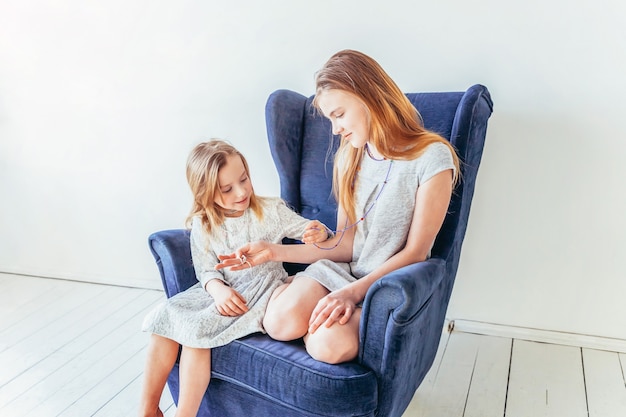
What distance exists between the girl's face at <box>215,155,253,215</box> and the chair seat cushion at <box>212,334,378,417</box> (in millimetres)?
383

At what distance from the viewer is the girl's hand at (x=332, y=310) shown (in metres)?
1.43

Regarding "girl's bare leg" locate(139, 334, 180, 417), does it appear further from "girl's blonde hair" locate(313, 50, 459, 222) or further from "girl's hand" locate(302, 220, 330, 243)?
"girl's blonde hair" locate(313, 50, 459, 222)

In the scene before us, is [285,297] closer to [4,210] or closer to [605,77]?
[605,77]

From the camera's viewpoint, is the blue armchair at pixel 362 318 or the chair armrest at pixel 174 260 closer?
the blue armchair at pixel 362 318

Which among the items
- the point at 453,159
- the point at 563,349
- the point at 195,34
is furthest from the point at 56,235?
the point at 563,349

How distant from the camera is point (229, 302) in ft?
5.14

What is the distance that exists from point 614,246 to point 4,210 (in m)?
2.79

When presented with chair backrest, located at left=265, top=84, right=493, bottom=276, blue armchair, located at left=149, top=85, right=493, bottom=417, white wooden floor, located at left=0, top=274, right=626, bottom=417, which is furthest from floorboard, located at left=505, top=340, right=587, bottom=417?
chair backrest, located at left=265, top=84, right=493, bottom=276

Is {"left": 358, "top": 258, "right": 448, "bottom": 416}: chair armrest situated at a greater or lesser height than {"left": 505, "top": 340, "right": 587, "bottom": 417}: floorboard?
greater

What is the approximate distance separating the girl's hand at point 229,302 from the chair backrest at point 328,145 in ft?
1.52

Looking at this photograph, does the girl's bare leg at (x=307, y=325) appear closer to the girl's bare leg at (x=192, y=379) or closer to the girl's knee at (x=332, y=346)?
the girl's knee at (x=332, y=346)

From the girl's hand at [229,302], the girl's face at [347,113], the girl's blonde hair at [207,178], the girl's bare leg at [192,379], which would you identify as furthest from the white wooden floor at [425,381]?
the girl's face at [347,113]

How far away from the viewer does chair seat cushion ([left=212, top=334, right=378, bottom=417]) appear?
1.34 m

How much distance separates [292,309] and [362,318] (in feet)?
0.67
